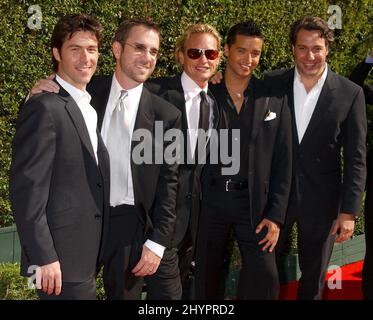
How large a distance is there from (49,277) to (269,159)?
226 cm

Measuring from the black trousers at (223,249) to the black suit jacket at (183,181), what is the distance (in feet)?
0.65

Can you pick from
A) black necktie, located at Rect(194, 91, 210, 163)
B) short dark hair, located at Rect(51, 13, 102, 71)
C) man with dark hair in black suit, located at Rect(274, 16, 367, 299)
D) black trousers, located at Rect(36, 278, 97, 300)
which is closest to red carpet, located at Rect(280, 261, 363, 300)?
man with dark hair in black suit, located at Rect(274, 16, 367, 299)

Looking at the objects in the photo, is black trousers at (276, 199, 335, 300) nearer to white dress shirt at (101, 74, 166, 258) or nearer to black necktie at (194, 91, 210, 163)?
black necktie at (194, 91, 210, 163)

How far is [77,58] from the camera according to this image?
4.52 metres

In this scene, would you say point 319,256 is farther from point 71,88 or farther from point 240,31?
point 71,88

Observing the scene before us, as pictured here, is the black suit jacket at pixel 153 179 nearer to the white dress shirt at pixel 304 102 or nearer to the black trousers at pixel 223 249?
the black trousers at pixel 223 249

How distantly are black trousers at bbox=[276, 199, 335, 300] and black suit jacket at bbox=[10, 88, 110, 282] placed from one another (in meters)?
1.88

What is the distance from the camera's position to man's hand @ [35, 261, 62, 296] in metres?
4.08

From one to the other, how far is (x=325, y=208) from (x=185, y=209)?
1195 millimetres

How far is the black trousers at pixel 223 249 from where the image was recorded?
570 cm

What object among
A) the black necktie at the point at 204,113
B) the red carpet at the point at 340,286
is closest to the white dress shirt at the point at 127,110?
the black necktie at the point at 204,113

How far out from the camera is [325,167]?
5.73 metres

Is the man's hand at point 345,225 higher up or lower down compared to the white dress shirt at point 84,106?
lower down
